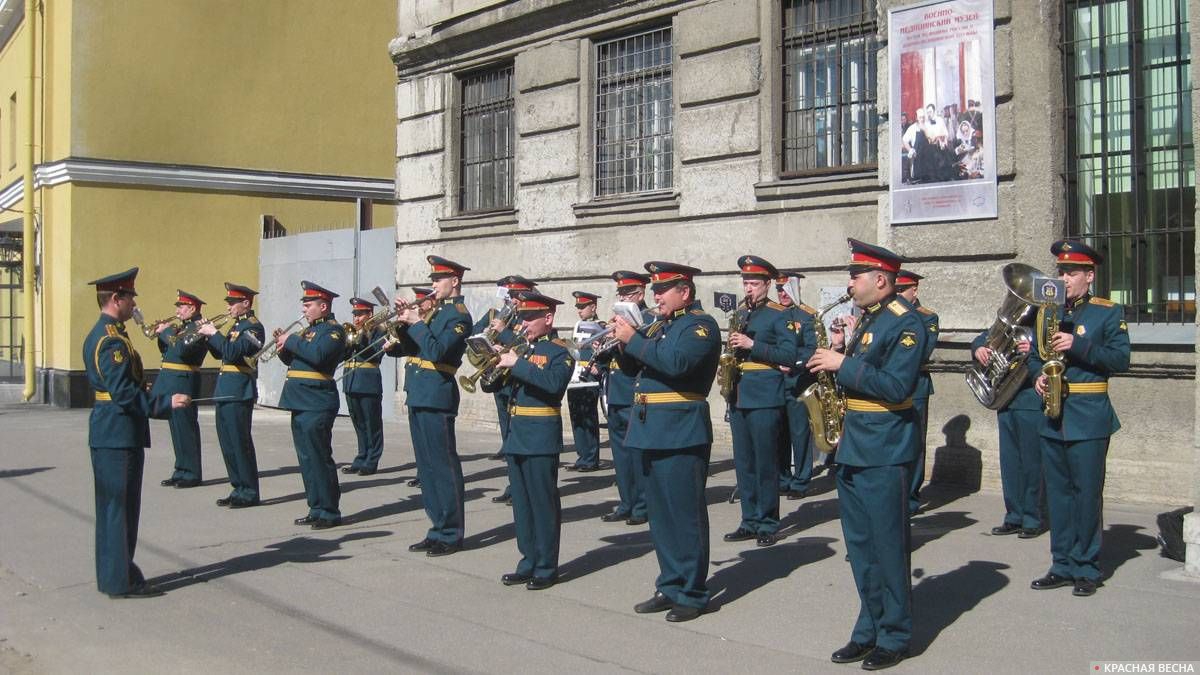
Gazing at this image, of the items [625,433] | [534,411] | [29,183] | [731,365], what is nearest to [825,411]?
[534,411]

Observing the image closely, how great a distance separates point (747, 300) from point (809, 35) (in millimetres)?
4784

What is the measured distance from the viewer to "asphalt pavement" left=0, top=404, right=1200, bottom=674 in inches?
243

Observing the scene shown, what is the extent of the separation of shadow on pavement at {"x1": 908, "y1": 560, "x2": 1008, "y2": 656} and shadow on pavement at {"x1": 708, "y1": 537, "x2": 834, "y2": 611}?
0.93 meters

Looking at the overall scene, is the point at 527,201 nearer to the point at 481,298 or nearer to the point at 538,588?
the point at 481,298

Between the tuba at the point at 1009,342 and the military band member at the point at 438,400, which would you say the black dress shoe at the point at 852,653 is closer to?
the tuba at the point at 1009,342

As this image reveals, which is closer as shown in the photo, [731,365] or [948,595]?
[948,595]

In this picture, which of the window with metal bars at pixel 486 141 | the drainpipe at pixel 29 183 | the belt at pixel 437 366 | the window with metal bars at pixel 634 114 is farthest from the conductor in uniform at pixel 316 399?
the drainpipe at pixel 29 183

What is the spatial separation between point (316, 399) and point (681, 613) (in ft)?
14.5

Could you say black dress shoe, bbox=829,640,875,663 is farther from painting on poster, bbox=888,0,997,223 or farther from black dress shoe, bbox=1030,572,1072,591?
painting on poster, bbox=888,0,997,223

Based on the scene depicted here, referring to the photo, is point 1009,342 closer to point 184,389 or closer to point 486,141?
point 184,389

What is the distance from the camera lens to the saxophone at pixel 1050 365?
7.33 metres

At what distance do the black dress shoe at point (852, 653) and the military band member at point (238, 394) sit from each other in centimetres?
655

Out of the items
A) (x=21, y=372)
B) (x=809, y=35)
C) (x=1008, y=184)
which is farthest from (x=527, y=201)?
(x=21, y=372)

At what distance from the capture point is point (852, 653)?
19.6 feet
